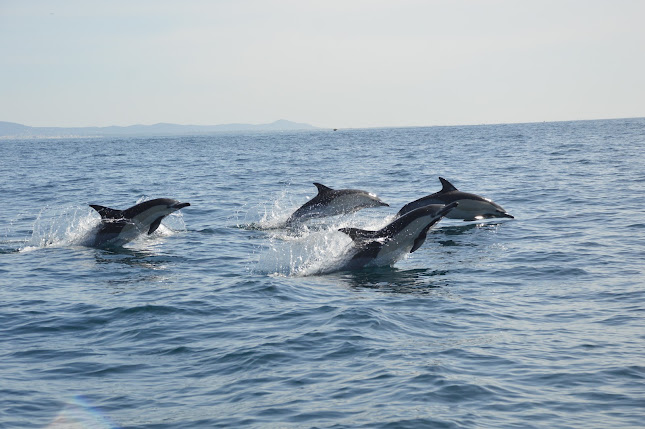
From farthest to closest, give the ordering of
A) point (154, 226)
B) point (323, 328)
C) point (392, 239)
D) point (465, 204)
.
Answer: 1. point (465, 204)
2. point (154, 226)
3. point (392, 239)
4. point (323, 328)

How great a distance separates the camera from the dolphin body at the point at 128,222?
17266 millimetres

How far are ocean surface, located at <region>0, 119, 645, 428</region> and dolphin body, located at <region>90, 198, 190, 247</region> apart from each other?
1.41ft

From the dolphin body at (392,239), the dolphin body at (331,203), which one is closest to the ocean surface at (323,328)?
the dolphin body at (392,239)

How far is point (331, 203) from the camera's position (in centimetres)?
2078

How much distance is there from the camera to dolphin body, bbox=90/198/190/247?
680 inches

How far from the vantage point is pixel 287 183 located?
35531 mm

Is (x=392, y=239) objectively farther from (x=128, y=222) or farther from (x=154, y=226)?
(x=128, y=222)

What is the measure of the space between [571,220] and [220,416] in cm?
Answer: 1479

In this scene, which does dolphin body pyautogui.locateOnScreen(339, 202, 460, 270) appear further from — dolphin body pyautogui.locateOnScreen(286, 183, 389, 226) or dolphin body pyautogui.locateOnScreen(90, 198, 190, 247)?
dolphin body pyautogui.locateOnScreen(286, 183, 389, 226)

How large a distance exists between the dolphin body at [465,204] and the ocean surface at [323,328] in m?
0.42

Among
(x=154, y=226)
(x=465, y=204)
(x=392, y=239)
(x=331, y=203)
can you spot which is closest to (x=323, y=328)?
(x=392, y=239)

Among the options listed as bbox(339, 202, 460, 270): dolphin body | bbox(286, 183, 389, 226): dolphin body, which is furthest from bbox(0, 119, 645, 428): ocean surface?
bbox(286, 183, 389, 226): dolphin body

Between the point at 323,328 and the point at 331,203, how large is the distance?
431 inches

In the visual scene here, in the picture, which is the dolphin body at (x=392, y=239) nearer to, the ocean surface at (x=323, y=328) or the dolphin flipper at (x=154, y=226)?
the ocean surface at (x=323, y=328)
